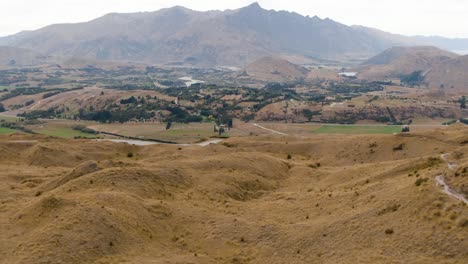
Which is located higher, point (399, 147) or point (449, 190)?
point (449, 190)

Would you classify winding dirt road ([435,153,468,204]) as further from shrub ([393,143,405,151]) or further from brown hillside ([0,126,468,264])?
shrub ([393,143,405,151])

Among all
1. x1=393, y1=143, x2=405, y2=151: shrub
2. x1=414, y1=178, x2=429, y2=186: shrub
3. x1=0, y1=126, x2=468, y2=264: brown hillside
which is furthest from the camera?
x1=393, y1=143, x2=405, y2=151: shrub

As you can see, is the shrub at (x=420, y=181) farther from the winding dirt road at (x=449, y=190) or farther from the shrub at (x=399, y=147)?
the shrub at (x=399, y=147)

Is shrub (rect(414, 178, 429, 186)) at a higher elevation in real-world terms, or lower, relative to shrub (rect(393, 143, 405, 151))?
higher

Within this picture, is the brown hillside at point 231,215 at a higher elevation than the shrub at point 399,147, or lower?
higher

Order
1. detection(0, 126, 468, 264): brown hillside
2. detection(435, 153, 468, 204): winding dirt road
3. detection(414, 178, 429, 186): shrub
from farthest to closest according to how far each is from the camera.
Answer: detection(414, 178, 429, 186): shrub → detection(435, 153, 468, 204): winding dirt road → detection(0, 126, 468, 264): brown hillside

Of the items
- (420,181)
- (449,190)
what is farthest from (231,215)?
(449,190)

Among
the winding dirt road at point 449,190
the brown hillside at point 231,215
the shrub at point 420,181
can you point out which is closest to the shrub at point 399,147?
the brown hillside at point 231,215

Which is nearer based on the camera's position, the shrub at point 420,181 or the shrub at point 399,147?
the shrub at point 420,181

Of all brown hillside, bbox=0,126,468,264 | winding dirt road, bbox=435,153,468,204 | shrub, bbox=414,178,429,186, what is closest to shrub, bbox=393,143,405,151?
brown hillside, bbox=0,126,468,264

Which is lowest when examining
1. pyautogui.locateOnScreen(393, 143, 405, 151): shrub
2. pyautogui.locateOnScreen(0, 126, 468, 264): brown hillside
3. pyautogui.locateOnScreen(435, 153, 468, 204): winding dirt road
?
pyautogui.locateOnScreen(393, 143, 405, 151): shrub

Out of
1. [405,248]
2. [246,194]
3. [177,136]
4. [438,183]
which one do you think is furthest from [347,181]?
[177,136]

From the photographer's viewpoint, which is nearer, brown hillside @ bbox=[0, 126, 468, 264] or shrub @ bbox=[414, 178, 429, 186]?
brown hillside @ bbox=[0, 126, 468, 264]

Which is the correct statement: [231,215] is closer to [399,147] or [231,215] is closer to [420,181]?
[420,181]
